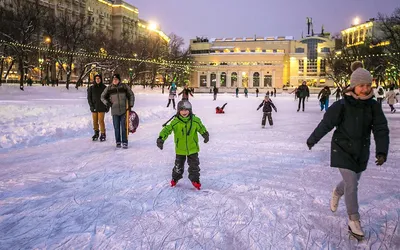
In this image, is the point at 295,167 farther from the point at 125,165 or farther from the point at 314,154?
the point at 125,165

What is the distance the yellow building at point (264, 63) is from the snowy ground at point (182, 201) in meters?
86.6

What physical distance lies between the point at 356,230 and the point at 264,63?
303ft

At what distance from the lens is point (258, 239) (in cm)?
317

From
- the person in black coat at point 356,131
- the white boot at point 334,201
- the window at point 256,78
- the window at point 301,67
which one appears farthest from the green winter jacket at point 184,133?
the window at point 301,67

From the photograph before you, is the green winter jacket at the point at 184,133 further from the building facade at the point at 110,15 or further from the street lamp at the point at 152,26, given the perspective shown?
the street lamp at the point at 152,26

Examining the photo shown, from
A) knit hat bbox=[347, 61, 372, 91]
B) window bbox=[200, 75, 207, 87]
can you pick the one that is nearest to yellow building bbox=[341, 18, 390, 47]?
window bbox=[200, 75, 207, 87]

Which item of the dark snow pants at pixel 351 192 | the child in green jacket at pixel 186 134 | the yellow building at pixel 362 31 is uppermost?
the yellow building at pixel 362 31

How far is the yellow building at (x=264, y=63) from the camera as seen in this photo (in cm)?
9275

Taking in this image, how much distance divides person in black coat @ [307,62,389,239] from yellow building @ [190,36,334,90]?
89600 mm

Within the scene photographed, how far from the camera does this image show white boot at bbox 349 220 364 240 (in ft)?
10.3

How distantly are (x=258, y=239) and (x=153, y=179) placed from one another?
7.60 ft

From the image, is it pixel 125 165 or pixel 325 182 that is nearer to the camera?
pixel 325 182

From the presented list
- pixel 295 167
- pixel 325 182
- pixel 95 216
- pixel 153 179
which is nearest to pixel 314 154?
pixel 295 167

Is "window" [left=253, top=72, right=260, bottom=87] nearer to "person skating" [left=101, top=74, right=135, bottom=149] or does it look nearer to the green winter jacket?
"person skating" [left=101, top=74, right=135, bottom=149]
